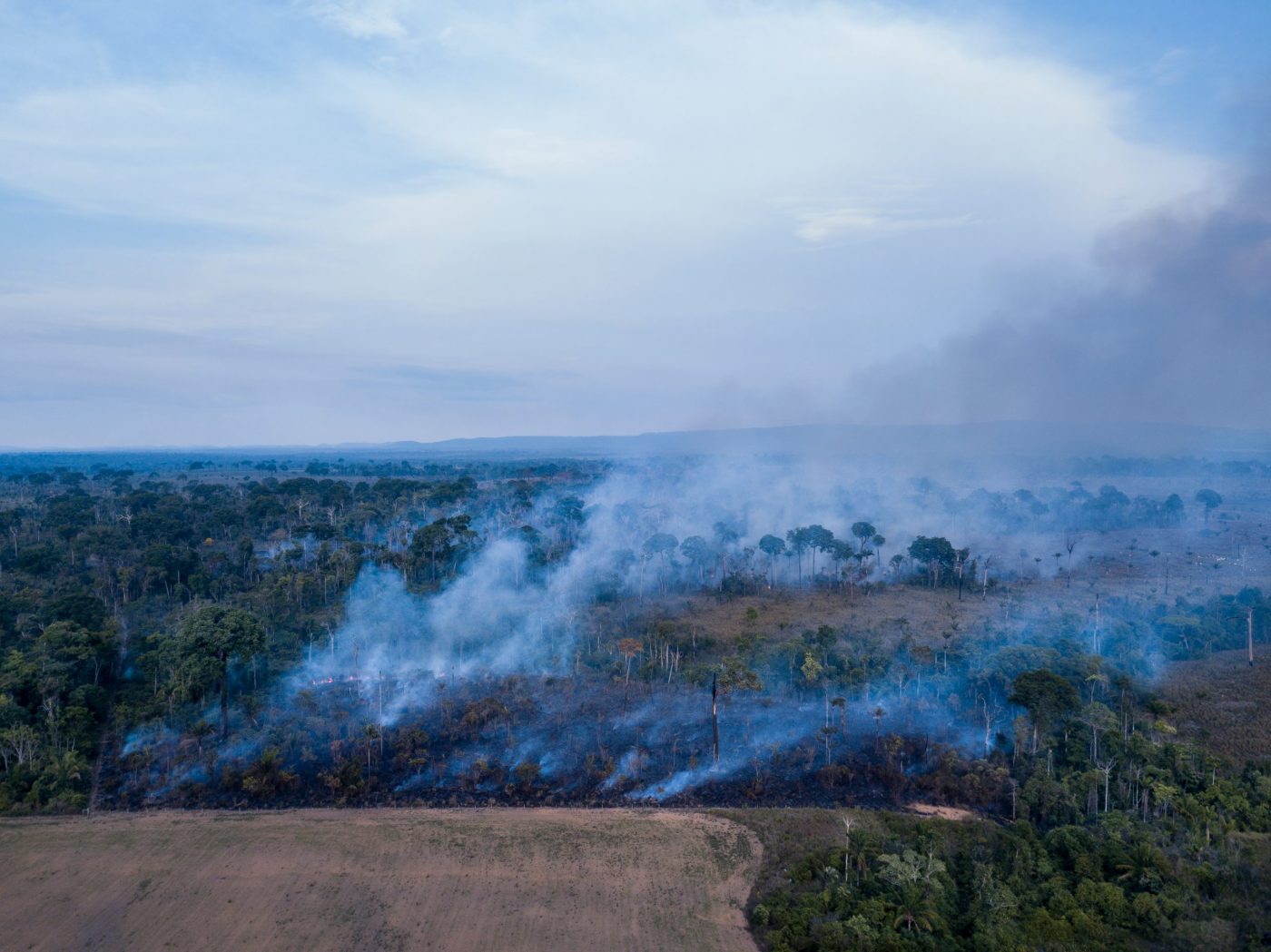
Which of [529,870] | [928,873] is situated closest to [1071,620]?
[928,873]

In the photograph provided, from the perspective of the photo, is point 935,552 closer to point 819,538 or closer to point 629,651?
point 819,538

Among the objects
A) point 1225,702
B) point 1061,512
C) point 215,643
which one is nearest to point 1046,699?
point 1225,702

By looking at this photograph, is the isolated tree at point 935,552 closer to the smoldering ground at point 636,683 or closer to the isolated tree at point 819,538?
the smoldering ground at point 636,683

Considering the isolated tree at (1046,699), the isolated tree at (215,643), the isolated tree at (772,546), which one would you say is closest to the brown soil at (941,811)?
the isolated tree at (1046,699)

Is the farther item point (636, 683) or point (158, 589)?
point (158, 589)

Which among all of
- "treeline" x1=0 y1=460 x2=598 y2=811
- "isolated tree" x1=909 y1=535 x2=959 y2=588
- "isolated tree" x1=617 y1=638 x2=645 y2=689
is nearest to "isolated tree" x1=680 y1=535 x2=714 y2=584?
"isolated tree" x1=909 y1=535 x2=959 y2=588

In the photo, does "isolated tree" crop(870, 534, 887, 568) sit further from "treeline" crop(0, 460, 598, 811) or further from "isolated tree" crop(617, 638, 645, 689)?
"treeline" crop(0, 460, 598, 811)
